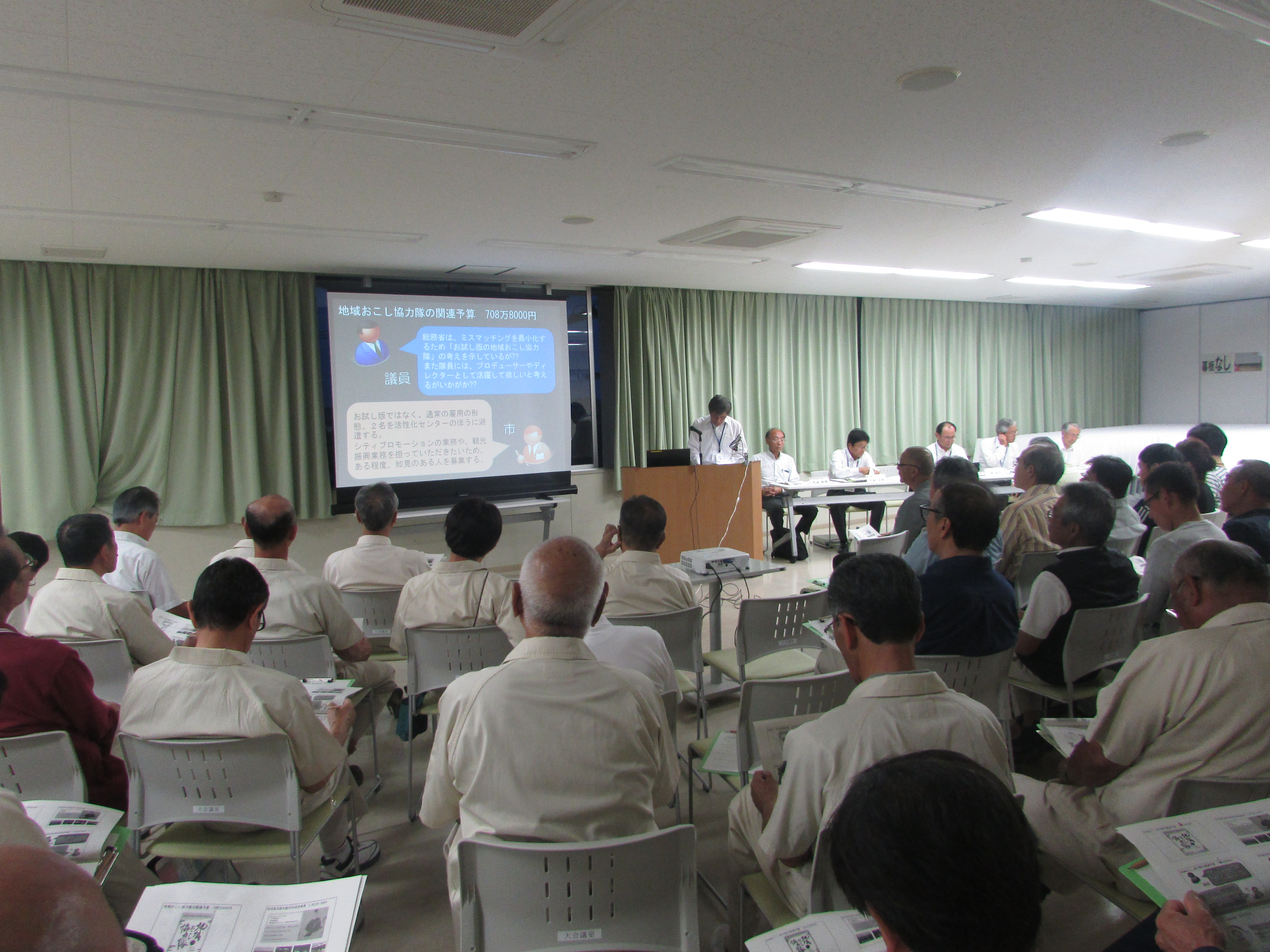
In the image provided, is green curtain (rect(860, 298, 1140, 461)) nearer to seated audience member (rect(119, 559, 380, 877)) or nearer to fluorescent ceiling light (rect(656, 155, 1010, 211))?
fluorescent ceiling light (rect(656, 155, 1010, 211))

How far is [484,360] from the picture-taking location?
276 inches

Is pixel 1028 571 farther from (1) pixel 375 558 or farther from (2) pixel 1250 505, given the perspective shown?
(1) pixel 375 558

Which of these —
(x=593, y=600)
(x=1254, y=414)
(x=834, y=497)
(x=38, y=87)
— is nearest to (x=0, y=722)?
(x=593, y=600)

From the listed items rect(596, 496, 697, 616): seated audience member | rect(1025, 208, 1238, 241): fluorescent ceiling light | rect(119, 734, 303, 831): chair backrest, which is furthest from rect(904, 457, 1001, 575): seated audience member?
rect(119, 734, 303, 831): chair backrest

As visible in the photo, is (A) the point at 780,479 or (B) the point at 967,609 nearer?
Result: (B) the point at 967,609

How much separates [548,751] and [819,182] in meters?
3.58

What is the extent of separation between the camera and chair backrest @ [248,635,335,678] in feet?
9.04

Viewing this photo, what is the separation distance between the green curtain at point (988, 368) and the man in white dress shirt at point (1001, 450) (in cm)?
55

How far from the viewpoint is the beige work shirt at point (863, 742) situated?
1.45 m

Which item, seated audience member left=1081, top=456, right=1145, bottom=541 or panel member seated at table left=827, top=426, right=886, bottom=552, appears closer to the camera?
seated audience member left=1081, top=456, right=1145, bottom=541


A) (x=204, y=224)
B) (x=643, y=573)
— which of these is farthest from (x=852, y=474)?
(x=204, y=224)

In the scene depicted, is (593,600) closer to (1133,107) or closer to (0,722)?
(0,722)

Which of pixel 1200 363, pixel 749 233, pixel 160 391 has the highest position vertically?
pixel 749 233

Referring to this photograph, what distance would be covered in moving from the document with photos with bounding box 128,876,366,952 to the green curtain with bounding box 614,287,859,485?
6.70 m
